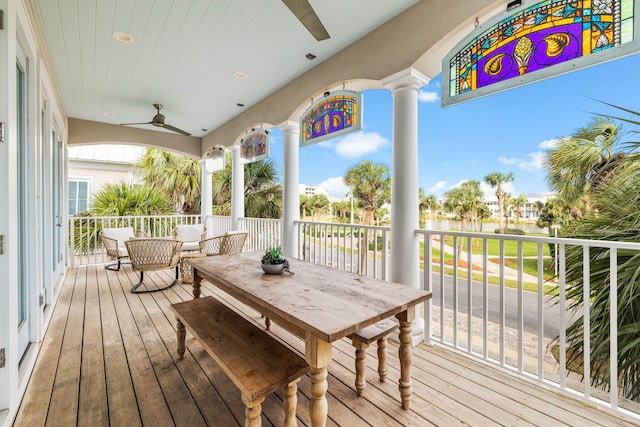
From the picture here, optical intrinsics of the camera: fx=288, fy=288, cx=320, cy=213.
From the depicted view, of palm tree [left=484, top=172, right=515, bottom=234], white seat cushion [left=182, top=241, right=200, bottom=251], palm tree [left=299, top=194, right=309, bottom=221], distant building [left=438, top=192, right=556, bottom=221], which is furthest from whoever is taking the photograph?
palm tree [left=299, top=194, right=309, bottom=221]

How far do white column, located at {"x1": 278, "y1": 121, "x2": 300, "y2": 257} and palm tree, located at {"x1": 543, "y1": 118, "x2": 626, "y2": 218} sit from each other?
3569 millimetres

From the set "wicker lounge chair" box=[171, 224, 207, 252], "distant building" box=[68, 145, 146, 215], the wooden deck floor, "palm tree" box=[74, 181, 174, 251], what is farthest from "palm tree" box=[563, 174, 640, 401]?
"distant building" box=[68, 145, 146, 215]

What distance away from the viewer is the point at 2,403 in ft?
5.25

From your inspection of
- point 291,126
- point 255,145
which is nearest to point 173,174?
point 255,145

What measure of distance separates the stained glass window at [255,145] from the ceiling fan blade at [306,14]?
123 inches

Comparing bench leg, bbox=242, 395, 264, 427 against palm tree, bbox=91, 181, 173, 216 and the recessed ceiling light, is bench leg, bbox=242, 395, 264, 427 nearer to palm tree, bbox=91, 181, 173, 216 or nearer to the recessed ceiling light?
the recessed ceiling light

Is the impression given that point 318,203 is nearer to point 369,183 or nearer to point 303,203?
point 303,203

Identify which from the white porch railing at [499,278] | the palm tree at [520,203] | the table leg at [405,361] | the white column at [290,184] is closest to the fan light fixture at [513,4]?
the white porch railing at [499,278]

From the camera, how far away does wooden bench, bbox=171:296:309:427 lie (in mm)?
1279

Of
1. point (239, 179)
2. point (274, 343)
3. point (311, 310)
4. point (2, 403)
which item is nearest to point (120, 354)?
point (2, 403)

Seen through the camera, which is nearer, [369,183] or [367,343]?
[367,343]

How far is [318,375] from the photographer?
1279 mm

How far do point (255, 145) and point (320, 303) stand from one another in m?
4.15

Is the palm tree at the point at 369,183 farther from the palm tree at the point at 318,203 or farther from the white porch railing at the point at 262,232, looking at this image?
the white porch railing at the point at 262,232
